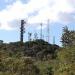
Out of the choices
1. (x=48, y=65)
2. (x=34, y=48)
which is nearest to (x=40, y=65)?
(x=48, y=65)

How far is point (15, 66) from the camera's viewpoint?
145 feet

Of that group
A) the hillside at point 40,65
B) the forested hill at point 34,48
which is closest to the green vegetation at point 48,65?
the hillside at point 40,65

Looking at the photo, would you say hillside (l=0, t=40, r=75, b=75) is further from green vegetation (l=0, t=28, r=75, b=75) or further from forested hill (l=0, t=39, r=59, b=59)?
forested hill (l=0, t=39, r=59, b=59)

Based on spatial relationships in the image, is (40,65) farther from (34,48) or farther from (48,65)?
(34,48)

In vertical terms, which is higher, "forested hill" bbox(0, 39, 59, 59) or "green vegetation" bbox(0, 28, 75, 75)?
"forested hill" bbox(0, 39, 59, 59)

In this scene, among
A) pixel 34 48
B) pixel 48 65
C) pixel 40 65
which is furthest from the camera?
pixel 34 48

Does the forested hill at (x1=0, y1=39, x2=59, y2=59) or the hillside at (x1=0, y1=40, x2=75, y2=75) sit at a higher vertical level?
the forested hill at (x1=0, y1=39, x2=59, y2=59)

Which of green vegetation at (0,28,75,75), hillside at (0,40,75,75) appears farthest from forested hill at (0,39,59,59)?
green vegetation at (0,28,75,75)

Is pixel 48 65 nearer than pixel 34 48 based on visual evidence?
Yes

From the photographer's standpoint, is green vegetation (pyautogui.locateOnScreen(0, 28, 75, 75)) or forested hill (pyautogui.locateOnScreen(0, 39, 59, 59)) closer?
green vegetation (pyautogui.locateOnScreen(0, 28, 75, 75))

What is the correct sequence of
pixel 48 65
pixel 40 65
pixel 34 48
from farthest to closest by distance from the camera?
1. pixel 34 48
2. pixel 40 65
3. pixel 48 65

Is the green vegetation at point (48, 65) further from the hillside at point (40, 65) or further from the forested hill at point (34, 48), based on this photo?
the forested hill at point (34, 48)

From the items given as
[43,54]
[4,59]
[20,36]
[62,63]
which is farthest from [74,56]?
[20,36]

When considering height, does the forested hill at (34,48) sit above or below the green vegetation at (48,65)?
above
